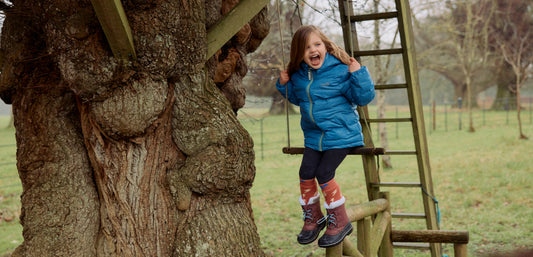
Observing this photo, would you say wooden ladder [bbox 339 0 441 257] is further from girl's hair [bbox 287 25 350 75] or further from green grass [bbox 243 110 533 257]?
green grass [bbox 243 110 533 257]

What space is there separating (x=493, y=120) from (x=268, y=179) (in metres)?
16.8

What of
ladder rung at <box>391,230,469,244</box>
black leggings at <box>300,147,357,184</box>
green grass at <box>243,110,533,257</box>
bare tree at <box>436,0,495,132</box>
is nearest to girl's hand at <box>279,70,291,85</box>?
black leggings at <box>300,147,357,184</box>

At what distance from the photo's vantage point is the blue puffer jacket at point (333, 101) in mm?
3055

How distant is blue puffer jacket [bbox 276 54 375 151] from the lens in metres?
3.05

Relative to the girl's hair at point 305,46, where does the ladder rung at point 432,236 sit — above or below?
below

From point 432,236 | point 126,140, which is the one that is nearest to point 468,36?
point 432,236

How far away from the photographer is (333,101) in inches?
122

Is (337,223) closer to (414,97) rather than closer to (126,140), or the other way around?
(126,140)

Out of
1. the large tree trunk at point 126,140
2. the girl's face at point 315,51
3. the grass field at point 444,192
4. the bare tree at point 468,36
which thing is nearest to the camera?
the large tree trunk at point 126,140

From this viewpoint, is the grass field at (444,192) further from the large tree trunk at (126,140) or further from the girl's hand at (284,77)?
the large tree trunk at (126,140)

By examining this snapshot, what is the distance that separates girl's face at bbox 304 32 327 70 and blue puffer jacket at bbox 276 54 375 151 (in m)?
0.04

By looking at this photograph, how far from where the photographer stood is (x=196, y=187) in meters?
2.68

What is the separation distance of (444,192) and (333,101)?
754cm

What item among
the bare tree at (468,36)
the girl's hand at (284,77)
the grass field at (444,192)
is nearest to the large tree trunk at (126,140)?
the girl's hand at (284,77)
